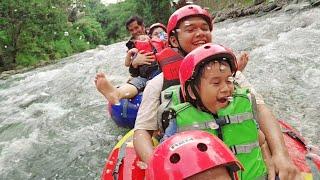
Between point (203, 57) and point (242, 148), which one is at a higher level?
point (203, 57)

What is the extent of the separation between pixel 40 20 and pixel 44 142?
36.6 feet

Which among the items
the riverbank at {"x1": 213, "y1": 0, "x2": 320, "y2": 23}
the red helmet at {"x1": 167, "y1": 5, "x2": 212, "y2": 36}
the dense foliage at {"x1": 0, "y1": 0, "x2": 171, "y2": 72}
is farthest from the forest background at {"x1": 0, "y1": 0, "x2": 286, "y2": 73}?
the red helmet at {"x1": 167, "y1": 5, "x2": 212, "y2": 36}

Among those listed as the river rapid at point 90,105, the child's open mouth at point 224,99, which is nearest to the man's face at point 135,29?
the river rapid at point 90,105

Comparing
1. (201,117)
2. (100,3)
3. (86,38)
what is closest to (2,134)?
(201,117)

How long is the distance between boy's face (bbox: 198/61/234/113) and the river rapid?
1.78 metres

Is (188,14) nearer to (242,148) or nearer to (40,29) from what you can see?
(242,148)

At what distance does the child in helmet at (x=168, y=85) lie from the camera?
7.16ft

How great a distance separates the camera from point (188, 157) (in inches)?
53.2

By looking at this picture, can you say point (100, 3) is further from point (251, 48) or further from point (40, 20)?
point (251, 48)


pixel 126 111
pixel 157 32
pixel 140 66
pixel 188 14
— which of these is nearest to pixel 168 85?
pixel 188 14

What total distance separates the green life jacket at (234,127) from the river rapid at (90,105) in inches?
63.7

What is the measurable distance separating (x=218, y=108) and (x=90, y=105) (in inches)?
155

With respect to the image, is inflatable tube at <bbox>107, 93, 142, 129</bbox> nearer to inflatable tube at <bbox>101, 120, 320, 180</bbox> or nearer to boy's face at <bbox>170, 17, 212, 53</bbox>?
inflatable tube at <bbox>101, 120, 320, 180</bbox>

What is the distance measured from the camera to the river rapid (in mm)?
3982
